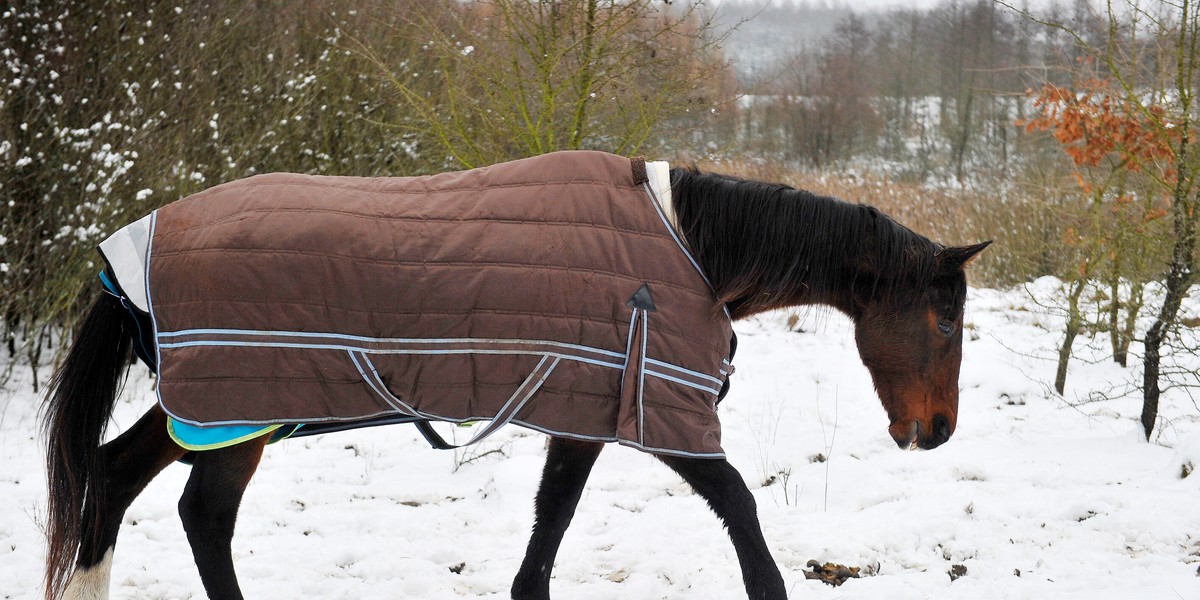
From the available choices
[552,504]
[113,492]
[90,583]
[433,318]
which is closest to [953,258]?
[552,504]

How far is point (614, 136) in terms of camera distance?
240 inches

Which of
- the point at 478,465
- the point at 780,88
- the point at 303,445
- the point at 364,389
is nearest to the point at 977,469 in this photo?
the point at 478,465

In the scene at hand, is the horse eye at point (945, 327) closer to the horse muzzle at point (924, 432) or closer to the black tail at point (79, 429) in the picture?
the horse muzzle at point (924, 432)

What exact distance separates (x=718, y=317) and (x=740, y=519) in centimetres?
60

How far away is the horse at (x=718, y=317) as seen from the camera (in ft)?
8.74

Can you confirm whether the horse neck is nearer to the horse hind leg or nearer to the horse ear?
the horse ear

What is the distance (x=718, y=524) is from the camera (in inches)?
150

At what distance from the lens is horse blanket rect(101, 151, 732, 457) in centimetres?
252

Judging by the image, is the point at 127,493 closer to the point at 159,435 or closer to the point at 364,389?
the point at 159,435

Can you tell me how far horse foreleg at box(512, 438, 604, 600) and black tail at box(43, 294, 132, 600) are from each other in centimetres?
139

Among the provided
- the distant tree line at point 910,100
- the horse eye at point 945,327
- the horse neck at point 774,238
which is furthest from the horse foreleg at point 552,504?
the distant tree line at point 910,100

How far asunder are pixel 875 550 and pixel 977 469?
3.67 ft

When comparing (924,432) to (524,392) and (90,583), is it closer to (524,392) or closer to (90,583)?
(524,392)

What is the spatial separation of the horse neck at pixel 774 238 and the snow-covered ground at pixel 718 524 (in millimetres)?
319
